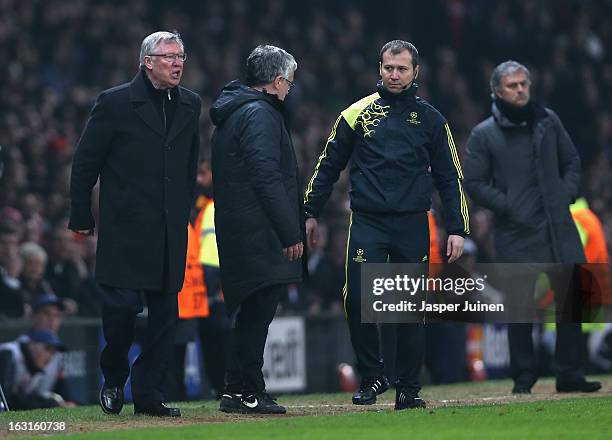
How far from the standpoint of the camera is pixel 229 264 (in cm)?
973

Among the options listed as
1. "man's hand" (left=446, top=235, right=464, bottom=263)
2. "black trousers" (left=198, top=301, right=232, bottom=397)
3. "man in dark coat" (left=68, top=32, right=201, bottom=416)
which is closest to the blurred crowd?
"black trousers" (left=198, top=301, right=232, bottom=397)

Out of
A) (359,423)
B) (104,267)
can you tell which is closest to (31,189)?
(104,267)

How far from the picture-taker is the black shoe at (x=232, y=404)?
9.87m

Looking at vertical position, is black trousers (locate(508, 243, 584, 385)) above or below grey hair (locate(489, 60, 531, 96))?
below

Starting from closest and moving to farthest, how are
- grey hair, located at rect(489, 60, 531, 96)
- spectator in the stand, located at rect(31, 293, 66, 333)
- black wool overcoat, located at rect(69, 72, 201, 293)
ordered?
black wool overcoat, located at rect(69, 72, 201, 293)
grey hair, located at rect(489, 60, 531, 96)
spectator in the stand, located at rect(31, 293, 66, 333)

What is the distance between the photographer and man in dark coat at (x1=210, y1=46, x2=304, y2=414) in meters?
9.52

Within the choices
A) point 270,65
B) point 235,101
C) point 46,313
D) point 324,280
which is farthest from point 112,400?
point 324,280

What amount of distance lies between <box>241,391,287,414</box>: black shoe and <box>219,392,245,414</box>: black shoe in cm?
6

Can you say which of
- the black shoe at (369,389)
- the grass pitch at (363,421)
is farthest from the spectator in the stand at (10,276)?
the black shoe at (369,389)

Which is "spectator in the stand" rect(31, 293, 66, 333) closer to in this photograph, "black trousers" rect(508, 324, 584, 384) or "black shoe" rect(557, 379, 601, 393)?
"black trousers" rect(508, 324, 584, 384)

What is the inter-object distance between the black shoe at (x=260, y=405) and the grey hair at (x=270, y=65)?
1.96m

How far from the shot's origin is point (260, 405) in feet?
32.0

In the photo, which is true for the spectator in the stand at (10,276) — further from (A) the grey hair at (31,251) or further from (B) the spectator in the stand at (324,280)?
(B) the spectator in the stand at (324,280)

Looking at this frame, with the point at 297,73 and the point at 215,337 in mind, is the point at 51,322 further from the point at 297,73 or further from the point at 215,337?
the point at 297,73
